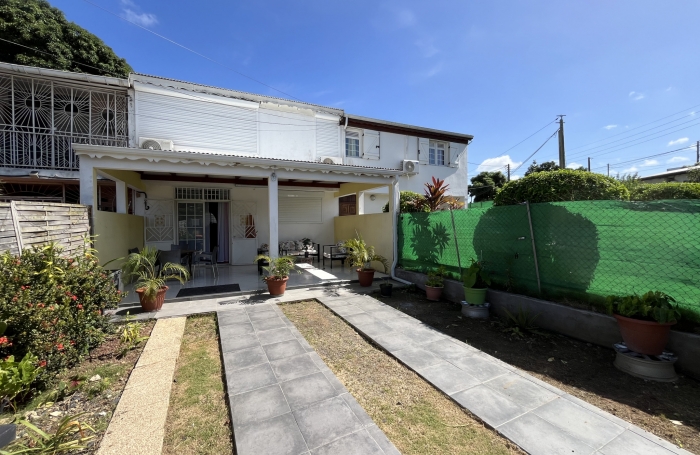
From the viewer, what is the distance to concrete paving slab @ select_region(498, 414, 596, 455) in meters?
1.91

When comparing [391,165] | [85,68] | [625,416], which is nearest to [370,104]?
[391,165]

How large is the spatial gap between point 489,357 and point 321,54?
10324 mm

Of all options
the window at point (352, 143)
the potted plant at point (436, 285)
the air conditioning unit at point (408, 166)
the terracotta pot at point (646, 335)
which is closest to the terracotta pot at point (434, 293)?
the potted plant at point (436, 285)

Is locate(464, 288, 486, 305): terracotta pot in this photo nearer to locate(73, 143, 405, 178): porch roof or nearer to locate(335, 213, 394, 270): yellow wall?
locate(335, 213, 394, 270): yellow wall

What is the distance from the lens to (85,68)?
44.7 ft

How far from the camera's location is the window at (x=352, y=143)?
39.5 feet

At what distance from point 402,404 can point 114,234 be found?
6723 millimetres

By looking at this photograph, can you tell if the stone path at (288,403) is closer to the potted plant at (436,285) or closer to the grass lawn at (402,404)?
the grass lawn at (402,404)

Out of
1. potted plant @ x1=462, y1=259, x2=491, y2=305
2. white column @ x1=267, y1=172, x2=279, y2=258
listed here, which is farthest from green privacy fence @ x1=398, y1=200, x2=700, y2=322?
white column @ x1=267, y1=172, x2=279, y2=258

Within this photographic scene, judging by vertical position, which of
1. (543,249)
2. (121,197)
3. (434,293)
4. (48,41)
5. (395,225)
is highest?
(48,41)

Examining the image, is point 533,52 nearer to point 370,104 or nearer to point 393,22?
point 393,22

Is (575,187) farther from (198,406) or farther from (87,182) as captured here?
(87,182)

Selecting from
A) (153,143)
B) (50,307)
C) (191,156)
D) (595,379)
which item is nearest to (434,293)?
(595,379)

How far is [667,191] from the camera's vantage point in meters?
5.65
